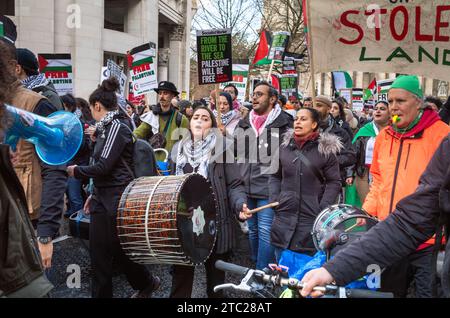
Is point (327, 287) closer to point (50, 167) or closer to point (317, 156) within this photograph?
point (50, 167)

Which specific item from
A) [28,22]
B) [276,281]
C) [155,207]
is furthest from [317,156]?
[28,22]

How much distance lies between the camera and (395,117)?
383 cm

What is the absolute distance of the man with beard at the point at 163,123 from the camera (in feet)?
23.8

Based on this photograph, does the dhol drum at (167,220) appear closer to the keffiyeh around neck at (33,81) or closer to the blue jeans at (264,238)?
the keffiyeh around neck at (33,81)

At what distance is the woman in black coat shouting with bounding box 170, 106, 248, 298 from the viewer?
177 inches

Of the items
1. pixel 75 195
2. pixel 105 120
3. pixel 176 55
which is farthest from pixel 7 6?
pixel 105 120

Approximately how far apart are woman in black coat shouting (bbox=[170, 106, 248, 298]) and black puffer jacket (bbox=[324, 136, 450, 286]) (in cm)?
216

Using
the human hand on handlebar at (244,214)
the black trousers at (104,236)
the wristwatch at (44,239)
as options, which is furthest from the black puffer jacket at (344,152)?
the wristwatch at (44,239)

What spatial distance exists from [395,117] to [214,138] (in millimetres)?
1664

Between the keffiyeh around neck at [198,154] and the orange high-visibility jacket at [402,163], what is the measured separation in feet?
5.03

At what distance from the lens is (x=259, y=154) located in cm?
578

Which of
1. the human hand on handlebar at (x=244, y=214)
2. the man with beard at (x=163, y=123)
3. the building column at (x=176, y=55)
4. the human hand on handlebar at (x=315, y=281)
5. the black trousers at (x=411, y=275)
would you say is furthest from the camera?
the building column at (x=176, y=55)

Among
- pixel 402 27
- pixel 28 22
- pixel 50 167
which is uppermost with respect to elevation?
pixel 28 22
